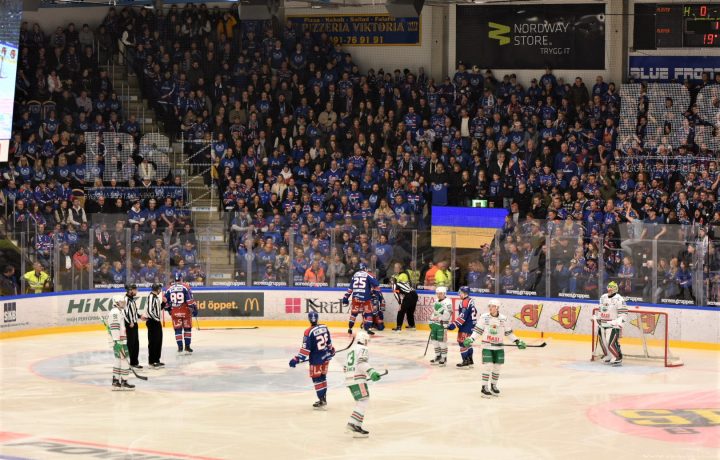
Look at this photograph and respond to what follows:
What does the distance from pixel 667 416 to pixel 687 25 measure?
13194 mm

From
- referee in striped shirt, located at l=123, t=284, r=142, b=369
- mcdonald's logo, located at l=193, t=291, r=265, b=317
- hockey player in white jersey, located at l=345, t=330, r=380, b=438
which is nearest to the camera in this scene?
hockey player in white jersey, located at l=345, t=330, r=380, b=438

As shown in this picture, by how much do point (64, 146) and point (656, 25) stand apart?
1426cm

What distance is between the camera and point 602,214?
26250 mm

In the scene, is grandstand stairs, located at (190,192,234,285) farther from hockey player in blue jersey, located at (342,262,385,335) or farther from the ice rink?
hockey player in blue jersey, located at (342,262,385,335)

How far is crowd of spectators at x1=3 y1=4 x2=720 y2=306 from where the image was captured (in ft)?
83.3

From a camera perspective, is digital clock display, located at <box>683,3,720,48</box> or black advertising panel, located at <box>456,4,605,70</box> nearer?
digital clock display, located at <box>683,3,720,48</box>

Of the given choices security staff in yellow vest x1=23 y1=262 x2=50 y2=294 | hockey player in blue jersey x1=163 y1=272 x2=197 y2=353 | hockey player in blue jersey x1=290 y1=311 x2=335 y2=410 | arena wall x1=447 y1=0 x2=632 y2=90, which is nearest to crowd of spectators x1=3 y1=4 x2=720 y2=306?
arena wall x1=447 y1=0 x2=632 y2=90

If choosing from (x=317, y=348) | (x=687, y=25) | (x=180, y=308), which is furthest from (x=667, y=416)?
(x=687, y=25)

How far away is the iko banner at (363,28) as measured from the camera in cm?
3378

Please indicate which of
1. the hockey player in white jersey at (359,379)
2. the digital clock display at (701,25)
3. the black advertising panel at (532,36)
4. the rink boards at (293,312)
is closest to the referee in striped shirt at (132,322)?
the rink boards at (293,312)

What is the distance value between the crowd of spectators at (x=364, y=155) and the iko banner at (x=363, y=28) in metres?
0.77

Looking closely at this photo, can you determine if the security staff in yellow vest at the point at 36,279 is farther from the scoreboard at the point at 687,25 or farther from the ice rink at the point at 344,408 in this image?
the scoreboard at the point at 687,25

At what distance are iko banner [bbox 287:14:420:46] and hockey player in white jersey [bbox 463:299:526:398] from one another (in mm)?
16338

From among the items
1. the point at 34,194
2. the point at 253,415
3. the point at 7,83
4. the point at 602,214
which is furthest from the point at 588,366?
the point at 34,194
